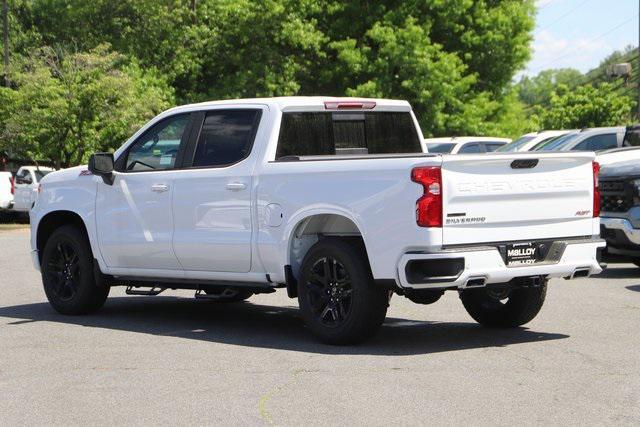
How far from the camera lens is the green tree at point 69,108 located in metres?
36.9

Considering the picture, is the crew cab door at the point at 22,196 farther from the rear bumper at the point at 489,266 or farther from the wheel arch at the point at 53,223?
the rear bumper at the point at 489,266

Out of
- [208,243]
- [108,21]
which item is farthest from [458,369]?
[108,21]

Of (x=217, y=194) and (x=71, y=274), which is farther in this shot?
(x=71, y=274)

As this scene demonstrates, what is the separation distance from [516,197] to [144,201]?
3.56 meters

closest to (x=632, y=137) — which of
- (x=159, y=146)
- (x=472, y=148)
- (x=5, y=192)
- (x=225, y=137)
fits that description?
(x=472, y=148)

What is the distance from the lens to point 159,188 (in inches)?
422

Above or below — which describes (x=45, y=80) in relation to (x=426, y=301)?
above

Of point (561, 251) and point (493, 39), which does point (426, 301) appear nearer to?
point (561, 251)

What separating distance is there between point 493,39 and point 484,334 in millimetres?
37230

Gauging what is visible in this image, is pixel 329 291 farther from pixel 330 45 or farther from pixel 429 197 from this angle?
pixel 330 45

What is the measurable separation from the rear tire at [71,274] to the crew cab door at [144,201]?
1.07 feet

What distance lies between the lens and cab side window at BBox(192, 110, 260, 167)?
1023 centimetres

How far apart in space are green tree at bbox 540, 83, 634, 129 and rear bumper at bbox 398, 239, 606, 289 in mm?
54441

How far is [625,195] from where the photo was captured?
14.7 metres
